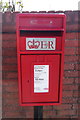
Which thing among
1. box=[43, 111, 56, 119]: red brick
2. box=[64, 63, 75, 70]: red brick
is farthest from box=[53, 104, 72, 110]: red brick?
box=[64, 63, 75, 70]: red brick

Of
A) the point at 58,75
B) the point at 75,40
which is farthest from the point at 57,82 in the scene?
the point at 75,40

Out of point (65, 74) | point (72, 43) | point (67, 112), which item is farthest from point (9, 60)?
point (67, 112)

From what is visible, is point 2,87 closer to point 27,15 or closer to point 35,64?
point 35,64

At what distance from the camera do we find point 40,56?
194 centimetres

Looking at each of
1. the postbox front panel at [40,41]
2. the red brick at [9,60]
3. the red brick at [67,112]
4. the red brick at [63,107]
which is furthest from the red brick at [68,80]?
the red brick at [9,60]

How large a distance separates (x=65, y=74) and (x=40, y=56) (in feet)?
2.36

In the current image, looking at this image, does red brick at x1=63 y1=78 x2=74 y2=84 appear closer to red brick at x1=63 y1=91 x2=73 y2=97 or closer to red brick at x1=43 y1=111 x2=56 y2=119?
red brick at x1=63 y1=91 x2=73 y2=97

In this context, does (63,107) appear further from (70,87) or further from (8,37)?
(8,37)

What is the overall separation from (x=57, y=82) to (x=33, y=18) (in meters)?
0.87

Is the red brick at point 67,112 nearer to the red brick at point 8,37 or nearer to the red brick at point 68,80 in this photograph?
the red brick at point 68,80

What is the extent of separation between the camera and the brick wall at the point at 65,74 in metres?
2.34

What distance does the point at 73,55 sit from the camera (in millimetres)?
2414

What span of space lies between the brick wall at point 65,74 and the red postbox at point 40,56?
0.47 meters

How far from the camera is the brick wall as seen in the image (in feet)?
7.66
